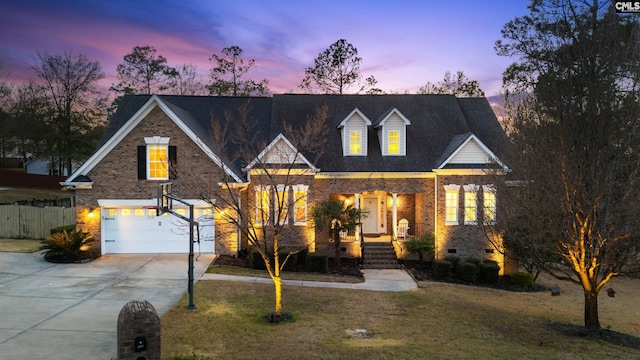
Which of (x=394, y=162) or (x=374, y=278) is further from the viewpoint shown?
(x=394, y=162)

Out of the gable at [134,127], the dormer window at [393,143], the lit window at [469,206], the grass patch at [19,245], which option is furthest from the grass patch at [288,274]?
the grass patch at [19,245]

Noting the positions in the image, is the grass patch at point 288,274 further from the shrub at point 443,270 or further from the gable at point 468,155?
the gable at point 468,155

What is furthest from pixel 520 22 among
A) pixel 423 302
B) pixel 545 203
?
pixel 423 302

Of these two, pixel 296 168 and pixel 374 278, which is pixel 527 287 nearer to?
pixel 374 278

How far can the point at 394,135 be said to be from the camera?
23.0 m

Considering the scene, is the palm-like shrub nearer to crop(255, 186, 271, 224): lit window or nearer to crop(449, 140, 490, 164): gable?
crop(255, 186, 271, 224): lit window

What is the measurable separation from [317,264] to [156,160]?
8960 millimetres

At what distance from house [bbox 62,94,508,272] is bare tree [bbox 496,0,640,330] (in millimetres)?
4796

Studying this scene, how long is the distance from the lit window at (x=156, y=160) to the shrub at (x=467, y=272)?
14.3 metres

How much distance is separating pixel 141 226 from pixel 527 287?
721 inches

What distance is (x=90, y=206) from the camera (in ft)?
64.3

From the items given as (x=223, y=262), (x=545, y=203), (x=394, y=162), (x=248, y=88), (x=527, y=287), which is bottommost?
(x=527, y=287)

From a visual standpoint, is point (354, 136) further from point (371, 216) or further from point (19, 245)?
point (19, 245)

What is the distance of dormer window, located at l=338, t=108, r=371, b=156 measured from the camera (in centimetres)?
2278
